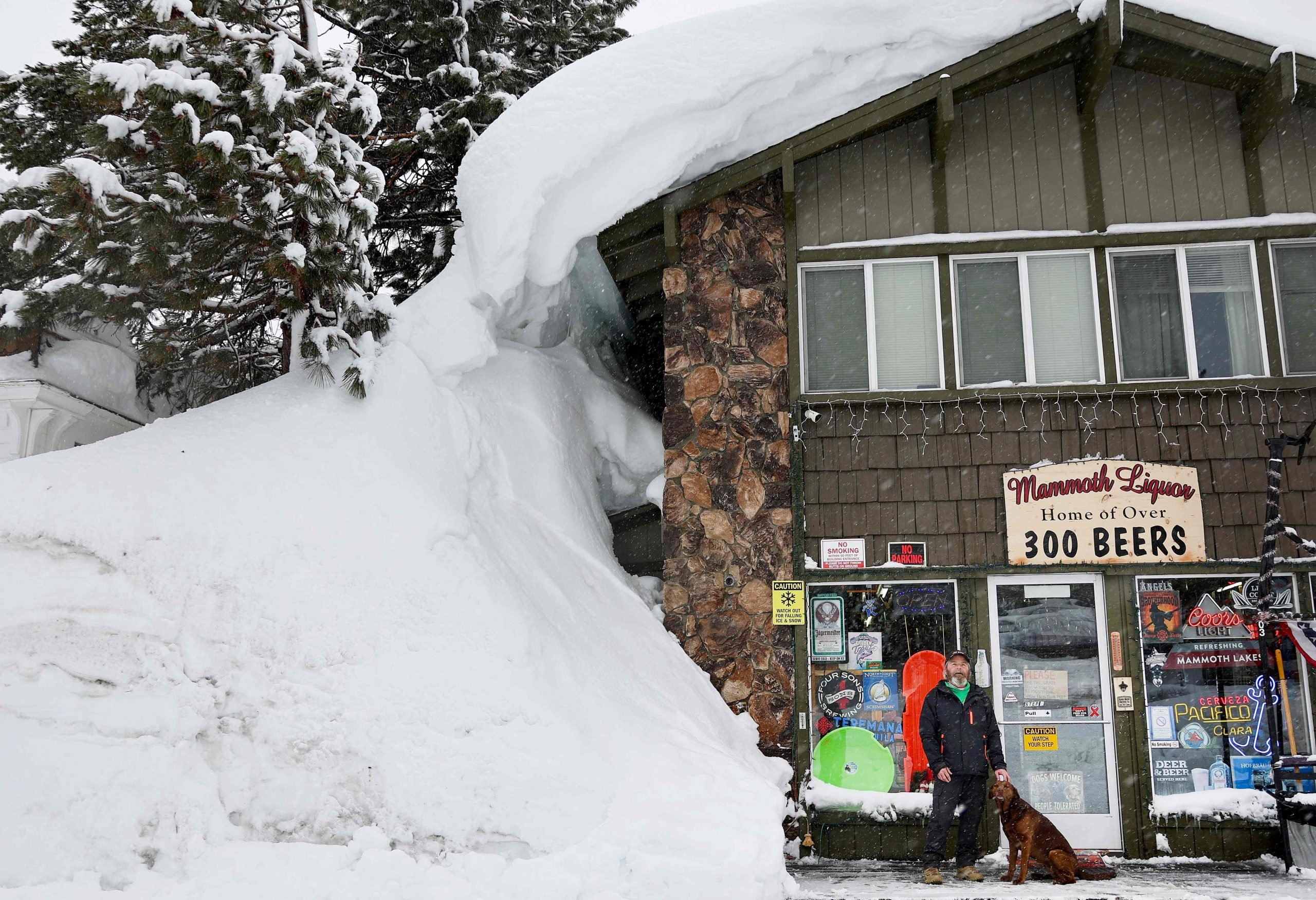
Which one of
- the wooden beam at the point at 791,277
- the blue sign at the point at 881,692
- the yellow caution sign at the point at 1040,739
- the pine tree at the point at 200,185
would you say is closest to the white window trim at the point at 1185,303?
the wooden beam at the point at 791,277

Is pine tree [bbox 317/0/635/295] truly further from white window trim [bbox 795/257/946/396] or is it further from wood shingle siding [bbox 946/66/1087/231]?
wood shingle siding [bbox 946/66/1087/231]

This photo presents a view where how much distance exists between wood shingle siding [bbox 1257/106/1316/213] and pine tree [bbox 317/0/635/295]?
7350 millimetres

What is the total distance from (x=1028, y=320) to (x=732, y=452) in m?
2.68

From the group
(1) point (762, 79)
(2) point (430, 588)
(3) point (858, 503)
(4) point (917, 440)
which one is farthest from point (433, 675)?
(1) point (762, 79)

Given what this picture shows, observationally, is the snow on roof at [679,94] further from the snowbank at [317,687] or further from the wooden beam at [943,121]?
the snowbank at [317,687]

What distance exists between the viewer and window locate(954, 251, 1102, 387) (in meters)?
8.10

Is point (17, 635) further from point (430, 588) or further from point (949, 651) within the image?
point (949, 651)

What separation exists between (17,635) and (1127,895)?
6.10 meters

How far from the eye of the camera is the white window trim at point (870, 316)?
8164mm

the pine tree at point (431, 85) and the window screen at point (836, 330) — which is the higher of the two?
the pine tree at point (431, 85)

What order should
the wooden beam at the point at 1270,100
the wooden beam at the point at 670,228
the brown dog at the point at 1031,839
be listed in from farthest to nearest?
the wooden beam at the point at 670,228, the wooden beam at the point at 1270,100, the brown dog at the point at 1031,839

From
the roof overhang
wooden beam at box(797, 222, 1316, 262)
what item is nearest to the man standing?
wooden beam at box(797, 222, 1316, 262)

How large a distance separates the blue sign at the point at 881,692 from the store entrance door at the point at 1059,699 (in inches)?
30.1

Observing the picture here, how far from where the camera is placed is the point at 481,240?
8.05 m
